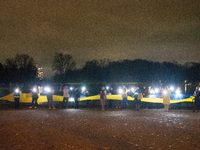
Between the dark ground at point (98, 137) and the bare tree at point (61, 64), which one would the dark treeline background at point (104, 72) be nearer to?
the bare tree at point (61, 64)

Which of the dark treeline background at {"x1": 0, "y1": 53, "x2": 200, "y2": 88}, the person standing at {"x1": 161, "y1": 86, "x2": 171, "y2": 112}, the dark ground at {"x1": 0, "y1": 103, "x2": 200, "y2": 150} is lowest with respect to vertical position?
the dark ground at {"x1": 0, "y1": 103, "x2": 200, "y2": 150}

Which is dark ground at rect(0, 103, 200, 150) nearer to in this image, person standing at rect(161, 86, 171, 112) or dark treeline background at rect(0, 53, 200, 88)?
person standing at rect(161, 86, 171, 112)

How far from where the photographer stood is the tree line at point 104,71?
79.0m

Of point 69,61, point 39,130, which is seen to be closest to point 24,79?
point 69,61

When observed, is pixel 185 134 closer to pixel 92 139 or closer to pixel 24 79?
pixel 92 139

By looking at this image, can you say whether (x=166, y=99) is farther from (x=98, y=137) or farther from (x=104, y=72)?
(x=104, y=72)

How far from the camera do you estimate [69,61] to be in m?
84.2

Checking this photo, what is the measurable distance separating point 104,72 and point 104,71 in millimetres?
544

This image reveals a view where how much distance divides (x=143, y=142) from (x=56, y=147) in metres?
2.81

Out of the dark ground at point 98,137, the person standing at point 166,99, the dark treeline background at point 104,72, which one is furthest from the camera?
the dark treeline background at point 104,72

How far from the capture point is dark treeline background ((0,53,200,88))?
78.9 metres

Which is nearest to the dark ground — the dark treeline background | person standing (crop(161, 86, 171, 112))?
person standing (crop(161, 86, 171, 112))

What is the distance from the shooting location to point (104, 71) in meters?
91.2

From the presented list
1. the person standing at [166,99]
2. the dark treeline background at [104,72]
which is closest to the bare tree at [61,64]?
the dark treeline background at [104,72]
